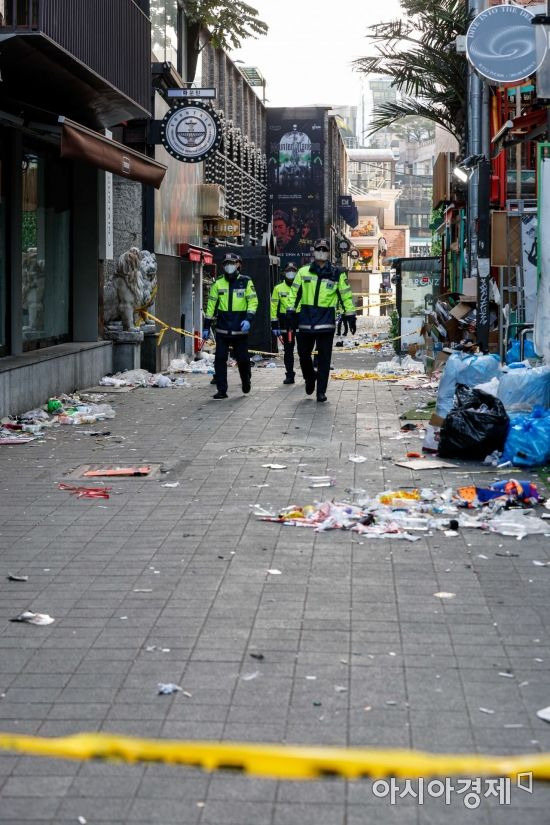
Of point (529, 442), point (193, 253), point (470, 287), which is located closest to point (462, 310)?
point (470, 287)

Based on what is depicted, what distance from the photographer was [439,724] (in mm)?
4609

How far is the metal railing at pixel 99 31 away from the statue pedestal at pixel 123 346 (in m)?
4.15

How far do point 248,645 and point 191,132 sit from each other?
17973mm

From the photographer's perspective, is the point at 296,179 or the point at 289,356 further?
the point at 296,179

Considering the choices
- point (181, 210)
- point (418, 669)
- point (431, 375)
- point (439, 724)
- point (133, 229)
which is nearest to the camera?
point (439, 724)

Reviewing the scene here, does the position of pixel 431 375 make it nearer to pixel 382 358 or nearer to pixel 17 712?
pixel 382 358

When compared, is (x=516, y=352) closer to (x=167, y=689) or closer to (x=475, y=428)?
(x=475, y=428)

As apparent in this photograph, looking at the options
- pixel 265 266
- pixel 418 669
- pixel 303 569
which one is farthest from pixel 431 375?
pixel 418 669

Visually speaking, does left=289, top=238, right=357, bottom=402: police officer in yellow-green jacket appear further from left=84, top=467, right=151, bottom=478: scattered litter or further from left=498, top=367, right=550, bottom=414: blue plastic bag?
left=84, top=467, right=151, bottom=478: scattered litter

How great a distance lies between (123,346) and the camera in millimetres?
20812

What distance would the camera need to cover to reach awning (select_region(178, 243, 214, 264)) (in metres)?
27.4

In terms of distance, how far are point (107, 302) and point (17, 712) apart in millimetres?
16512

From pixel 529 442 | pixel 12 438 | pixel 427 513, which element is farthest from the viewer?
pixel 12 438

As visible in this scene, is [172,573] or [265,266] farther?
[265,266]
